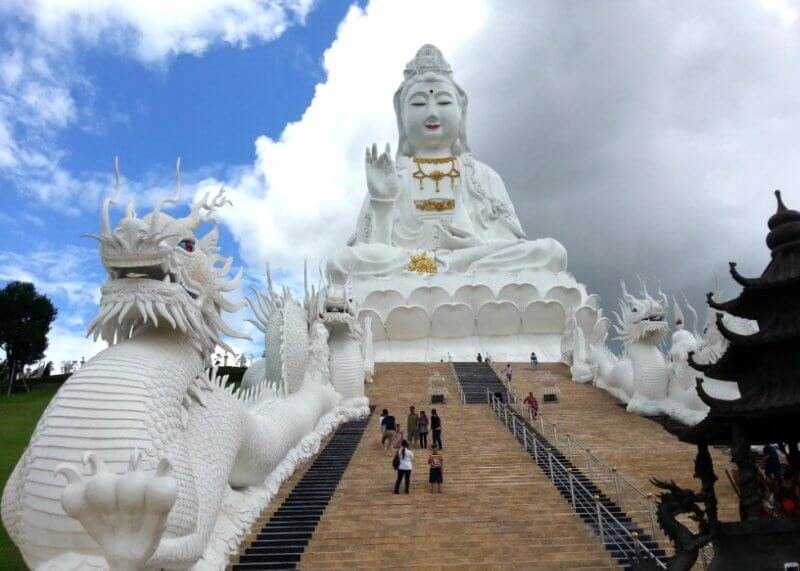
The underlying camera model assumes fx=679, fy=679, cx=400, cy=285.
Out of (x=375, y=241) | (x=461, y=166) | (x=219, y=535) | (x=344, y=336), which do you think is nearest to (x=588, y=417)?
(x=344, y=336)

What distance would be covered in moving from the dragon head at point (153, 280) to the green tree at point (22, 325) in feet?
90.7

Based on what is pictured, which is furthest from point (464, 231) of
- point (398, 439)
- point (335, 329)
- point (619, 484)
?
point (619, 484)

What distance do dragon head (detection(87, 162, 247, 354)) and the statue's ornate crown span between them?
26345 millimetres

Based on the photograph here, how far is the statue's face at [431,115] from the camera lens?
2992 cm

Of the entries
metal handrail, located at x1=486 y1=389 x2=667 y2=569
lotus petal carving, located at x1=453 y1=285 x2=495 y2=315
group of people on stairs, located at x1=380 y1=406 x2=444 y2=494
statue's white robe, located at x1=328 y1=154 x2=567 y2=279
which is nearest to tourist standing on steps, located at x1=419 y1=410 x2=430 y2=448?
group of people on stairs, located at x1=380 y1=406 x2=444 y2=494

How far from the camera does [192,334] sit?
577 centimetres

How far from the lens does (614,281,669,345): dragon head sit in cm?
1596

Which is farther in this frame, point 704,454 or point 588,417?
point 588,417

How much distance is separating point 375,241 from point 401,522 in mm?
19922

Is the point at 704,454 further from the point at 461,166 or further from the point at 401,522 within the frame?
the point at 461,166

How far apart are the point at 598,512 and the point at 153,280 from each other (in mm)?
5411

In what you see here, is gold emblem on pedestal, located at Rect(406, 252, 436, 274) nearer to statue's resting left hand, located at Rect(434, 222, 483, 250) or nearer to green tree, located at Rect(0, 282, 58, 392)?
statue's resting left hand, located at Rect(434, 222, 483, 250)

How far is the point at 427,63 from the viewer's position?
101 ft

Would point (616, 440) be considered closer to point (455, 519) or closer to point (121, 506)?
point (455, 519)
